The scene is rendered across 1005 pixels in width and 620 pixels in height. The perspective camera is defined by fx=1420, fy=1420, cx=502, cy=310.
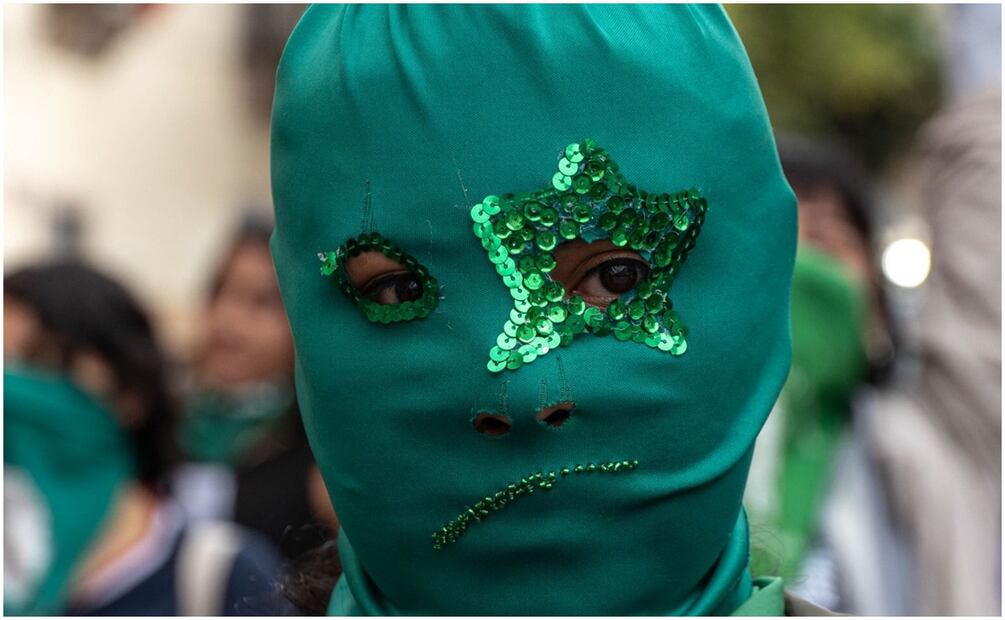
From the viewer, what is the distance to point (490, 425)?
1.99m

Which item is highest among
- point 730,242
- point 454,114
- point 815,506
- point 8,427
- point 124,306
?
point 454,114

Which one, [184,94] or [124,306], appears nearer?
[124,306]

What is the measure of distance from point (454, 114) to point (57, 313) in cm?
278

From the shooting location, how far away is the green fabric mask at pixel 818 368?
399 centimetres

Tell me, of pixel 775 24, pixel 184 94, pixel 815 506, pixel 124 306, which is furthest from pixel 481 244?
pixel 775 24

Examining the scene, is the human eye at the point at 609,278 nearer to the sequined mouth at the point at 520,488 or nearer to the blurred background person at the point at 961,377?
the sequined mouth at the point at 520,488

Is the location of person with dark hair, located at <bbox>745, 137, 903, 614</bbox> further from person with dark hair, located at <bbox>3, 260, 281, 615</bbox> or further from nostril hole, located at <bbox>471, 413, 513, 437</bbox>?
person with dark hair, located at <bbox>3, 260, 281, 615</bbox>

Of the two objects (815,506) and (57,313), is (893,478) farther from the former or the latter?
(57,313)

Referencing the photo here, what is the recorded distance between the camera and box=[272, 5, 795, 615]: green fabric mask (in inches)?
Result: 76.7

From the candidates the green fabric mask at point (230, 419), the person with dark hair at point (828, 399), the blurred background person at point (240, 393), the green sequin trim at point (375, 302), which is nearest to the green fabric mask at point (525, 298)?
the green sequin trim at point (375, 302)

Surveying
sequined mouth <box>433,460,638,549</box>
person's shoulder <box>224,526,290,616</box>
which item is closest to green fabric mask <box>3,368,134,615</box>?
person's shoulder <box>224,526,290,616</box>

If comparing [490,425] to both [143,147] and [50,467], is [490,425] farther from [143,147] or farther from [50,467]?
[143,147]

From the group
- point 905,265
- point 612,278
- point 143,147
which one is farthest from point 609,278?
point 143,147

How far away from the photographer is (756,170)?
6.77 feet
